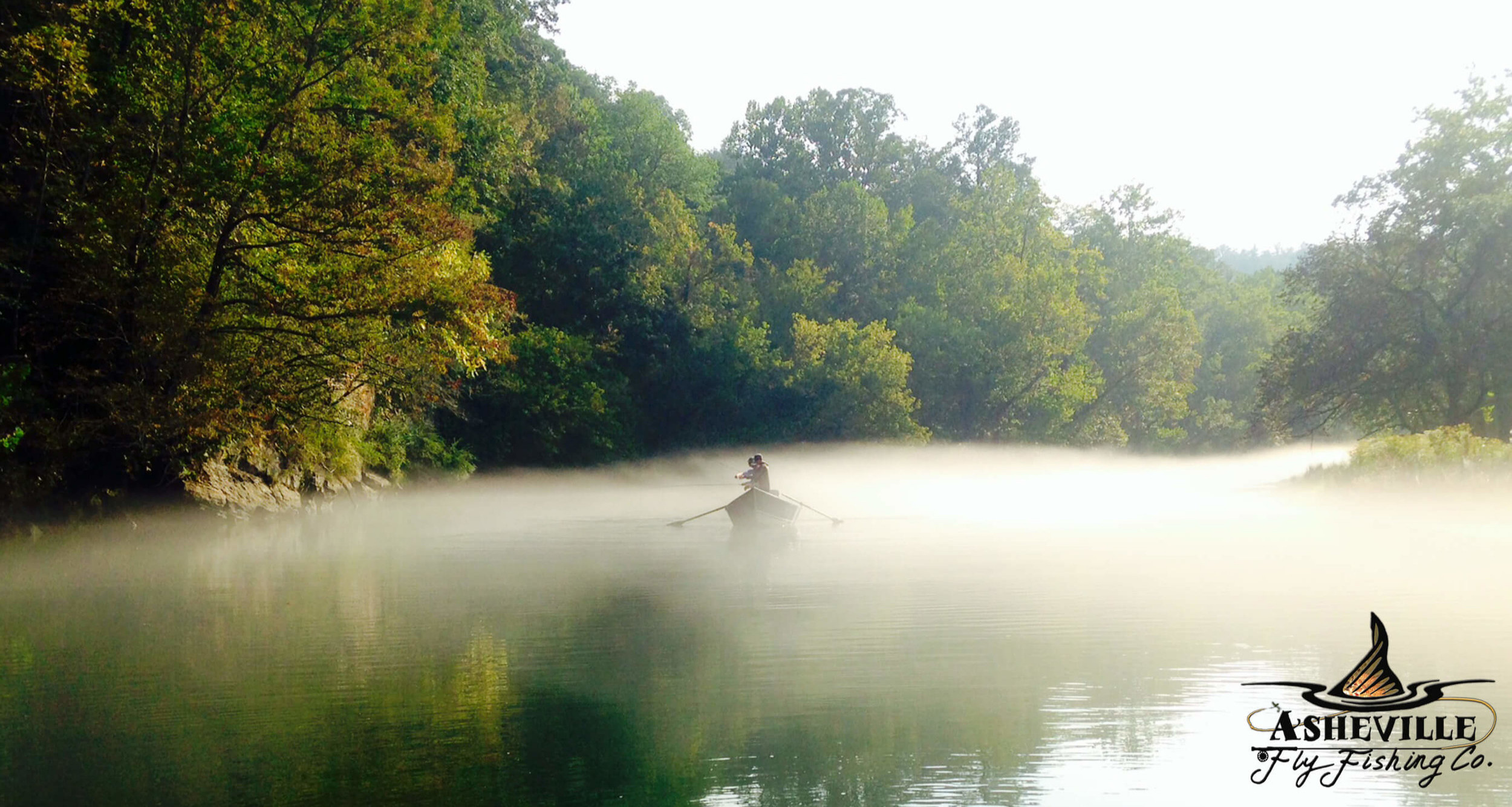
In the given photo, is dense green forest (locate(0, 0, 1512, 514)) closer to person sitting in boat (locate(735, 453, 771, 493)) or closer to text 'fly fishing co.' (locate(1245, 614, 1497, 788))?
person sitting in boat (locate(735, 453, 771, 493))

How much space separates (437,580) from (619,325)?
4140 centimetres

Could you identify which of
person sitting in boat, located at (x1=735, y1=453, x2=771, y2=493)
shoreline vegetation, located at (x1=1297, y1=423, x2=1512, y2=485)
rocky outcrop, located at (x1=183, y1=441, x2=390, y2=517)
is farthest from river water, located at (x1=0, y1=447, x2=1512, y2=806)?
shoreline vegetation, located at (x1=1297, y1=423, x2=1512, y2=485)

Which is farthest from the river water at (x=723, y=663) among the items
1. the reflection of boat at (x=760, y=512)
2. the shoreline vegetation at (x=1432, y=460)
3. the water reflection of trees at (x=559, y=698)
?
the shoreline vegetation at (x=1432, y=460)

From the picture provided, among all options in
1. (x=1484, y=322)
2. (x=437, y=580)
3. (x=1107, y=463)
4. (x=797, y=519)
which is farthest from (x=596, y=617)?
(x=1107, y=463)

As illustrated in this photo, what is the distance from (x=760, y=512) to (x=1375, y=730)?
65.0ft

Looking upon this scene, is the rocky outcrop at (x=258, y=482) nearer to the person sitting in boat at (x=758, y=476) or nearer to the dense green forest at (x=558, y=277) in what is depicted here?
the dense green forest at (x=558, y=277)

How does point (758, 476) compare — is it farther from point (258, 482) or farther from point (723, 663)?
point (723, 663)

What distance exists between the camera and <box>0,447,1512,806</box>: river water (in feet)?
26.9

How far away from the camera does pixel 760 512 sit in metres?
28.7

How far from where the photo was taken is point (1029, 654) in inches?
489

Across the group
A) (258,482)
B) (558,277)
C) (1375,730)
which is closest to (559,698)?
(1375,730)

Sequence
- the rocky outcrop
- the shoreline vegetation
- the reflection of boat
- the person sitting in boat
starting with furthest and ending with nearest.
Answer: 1. the person sitting in boat
2. the shoreline vegetation
3. the rocky outcrop
4. the reflection of boat

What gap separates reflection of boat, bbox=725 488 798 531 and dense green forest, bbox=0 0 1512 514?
635 cm

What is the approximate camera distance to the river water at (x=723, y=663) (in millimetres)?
8203
